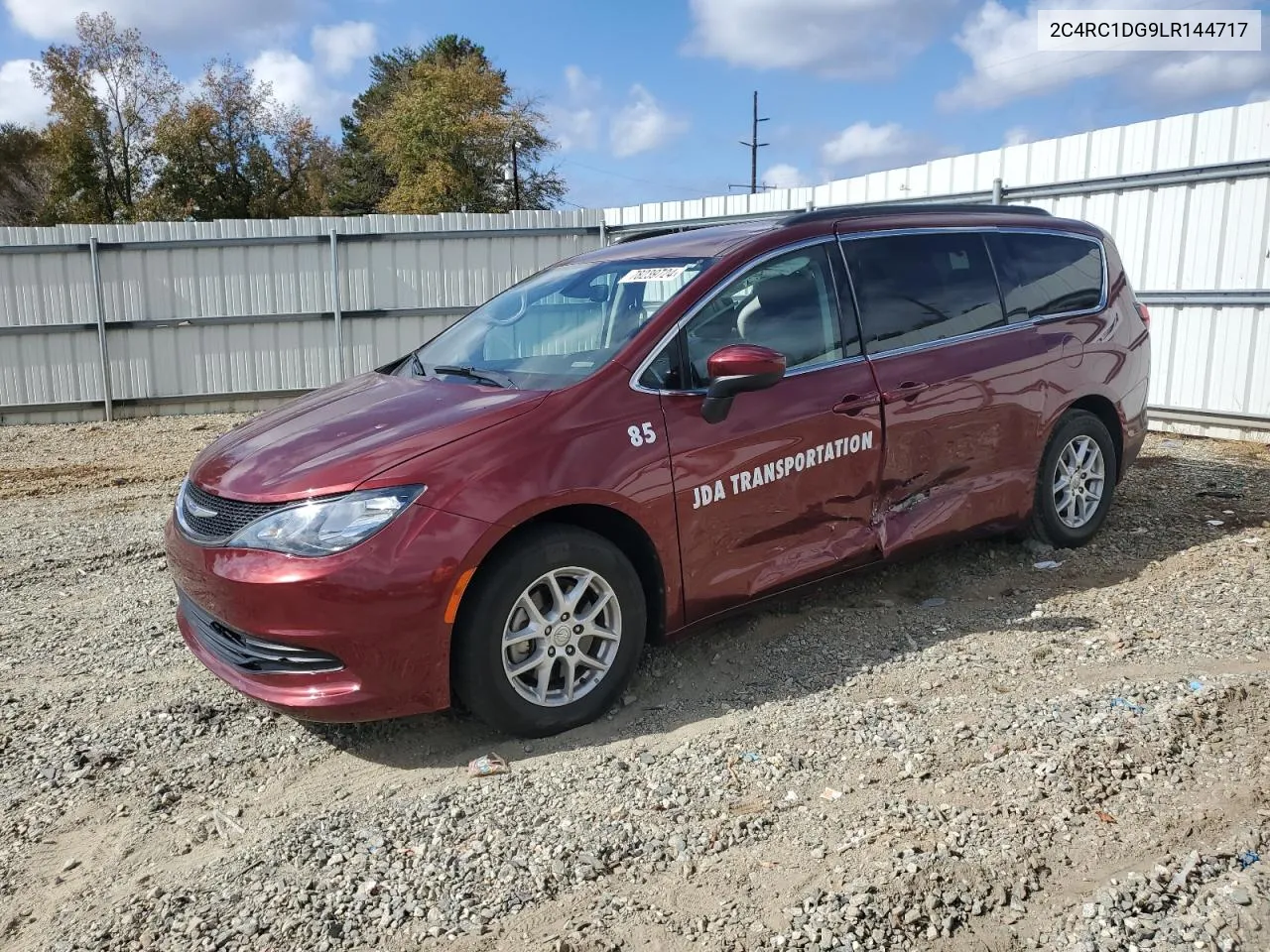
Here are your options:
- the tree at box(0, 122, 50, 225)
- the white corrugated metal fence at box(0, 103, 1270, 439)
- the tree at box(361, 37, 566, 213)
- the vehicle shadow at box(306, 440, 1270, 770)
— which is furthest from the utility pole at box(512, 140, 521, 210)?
the vehicle shadow at box(306, 440, 1270, 770)

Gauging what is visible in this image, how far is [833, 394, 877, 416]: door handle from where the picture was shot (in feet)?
13.9

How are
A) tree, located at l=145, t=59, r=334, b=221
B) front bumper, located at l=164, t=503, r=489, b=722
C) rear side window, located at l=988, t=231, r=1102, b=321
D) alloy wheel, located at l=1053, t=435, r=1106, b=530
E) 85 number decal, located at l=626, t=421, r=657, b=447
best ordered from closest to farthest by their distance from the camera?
front bumper, located at l=164, t=503, r=489, b=722, 85 number decal, located at l=626, t=421, r=657, b=447, rear side window, located at l=988, t=231, r=1102, b=321, alloy wheel, located at l=1053, t=435, r=1106, b=530, tree, located at l=145, t=59, r=334, b=221

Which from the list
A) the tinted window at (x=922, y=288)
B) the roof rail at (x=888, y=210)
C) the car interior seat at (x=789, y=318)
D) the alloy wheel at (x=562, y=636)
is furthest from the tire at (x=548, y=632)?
the roof rail at (x=888, y=210)

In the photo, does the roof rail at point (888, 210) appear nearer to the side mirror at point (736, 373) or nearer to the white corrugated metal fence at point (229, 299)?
the side mirror at point (736, 373)

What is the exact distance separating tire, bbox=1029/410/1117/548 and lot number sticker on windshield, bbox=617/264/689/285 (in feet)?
7.69

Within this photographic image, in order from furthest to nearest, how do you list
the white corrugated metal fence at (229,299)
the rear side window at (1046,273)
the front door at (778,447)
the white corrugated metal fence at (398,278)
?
the white corrugated metal fence at (229,299) < the white corrugated metal fence at (398,278) < the rear side window at (1046,273) < the front door at (778,447)

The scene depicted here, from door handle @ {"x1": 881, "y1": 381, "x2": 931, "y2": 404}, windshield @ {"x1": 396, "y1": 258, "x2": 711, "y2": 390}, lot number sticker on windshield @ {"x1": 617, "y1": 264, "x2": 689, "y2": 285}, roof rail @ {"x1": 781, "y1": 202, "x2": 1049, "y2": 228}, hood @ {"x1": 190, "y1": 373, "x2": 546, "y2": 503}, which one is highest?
roof rail @ {"x1": 781, "y1": 202, "x2": 1049, "y2": 228}

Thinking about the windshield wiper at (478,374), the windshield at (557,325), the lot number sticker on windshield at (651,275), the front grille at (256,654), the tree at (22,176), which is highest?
the tree at (22,176)

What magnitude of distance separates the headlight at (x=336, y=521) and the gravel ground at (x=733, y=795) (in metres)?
0.84

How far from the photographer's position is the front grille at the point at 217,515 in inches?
133

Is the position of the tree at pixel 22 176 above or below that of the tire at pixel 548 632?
above

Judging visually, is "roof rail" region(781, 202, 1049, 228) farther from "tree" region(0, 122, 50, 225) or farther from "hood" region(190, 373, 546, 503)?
"tree" region(0, 122, 50, 225)

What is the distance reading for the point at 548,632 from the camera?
352 cm

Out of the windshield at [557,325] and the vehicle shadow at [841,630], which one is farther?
the windshield at [557,325]
